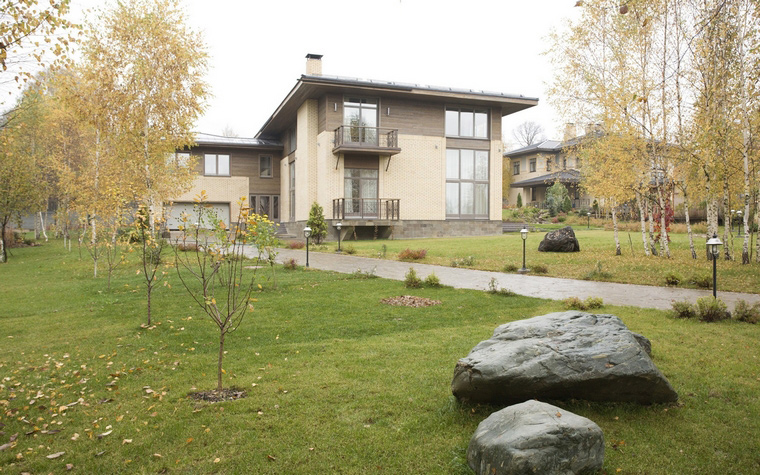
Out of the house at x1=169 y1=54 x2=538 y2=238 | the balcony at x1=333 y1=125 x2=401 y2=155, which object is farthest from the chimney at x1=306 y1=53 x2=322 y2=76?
the balcony at x1=333 y1=125 x2=401 y2=155

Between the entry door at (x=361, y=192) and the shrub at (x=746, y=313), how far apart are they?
60.2 ft

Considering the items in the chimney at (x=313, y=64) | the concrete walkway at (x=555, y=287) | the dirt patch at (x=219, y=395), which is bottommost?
the dirt patch at (x=219, y=395)

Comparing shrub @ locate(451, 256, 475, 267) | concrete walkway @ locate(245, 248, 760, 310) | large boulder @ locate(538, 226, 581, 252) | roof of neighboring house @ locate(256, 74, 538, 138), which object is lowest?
concrete walkway @ locate(245, 248, 760, 310)

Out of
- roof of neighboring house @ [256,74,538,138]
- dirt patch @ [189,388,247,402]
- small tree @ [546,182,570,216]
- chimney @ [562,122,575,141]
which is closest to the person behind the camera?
dirt patch @ [189,388,247,402]

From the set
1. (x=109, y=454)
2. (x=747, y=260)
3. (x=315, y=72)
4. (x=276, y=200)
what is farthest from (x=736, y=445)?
(x=276, y=200)

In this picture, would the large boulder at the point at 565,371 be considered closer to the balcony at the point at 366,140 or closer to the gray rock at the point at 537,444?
the gray rock at the point at 537,444

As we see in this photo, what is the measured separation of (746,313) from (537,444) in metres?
5.71

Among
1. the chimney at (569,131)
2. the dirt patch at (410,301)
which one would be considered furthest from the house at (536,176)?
the dirt patch at (410,301)

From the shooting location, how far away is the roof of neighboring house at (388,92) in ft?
72.4

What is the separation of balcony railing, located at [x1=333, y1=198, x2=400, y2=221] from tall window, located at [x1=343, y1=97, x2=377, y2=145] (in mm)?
2925

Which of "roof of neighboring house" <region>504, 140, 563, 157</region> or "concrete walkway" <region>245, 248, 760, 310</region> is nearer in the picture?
"concrete walkway" <region>245, 248, 760, 310</region>

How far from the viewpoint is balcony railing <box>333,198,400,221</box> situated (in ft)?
77.0

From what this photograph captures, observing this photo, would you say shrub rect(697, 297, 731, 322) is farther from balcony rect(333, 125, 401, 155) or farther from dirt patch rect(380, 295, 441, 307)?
balcony rect(333, 125, 401, 155)

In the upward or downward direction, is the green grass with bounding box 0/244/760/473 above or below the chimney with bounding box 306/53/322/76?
below
